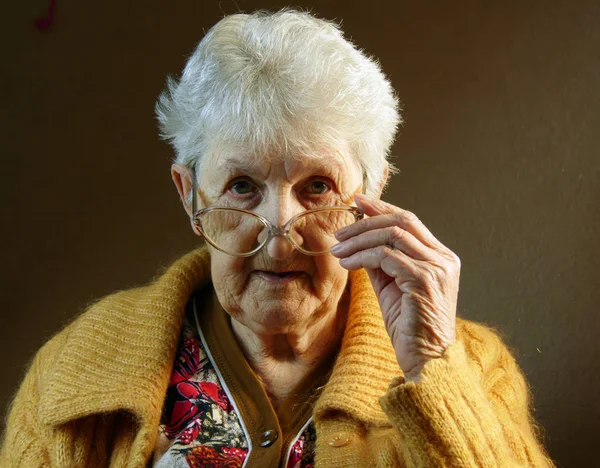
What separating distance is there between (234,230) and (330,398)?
378 mm

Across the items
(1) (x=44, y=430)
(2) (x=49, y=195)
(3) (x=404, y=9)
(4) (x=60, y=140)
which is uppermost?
(3) (x=404, y=9)

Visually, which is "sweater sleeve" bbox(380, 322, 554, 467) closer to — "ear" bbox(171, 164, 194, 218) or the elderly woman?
the elderly woman

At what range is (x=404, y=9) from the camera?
2.11m

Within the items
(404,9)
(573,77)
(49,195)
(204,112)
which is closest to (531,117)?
(573,77)

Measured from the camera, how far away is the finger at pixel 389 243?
1390mm

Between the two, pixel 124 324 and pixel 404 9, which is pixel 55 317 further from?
pixel 404 9

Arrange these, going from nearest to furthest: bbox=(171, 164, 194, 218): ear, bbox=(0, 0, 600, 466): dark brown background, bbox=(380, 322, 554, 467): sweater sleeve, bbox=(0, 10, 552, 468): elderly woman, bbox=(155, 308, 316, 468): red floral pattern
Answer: bbox=(380, 322, 554, 467): sweater sleeve < bbox=(0, 10, 552, 468): elderly woman < bbox=(155, 308, 316, 468): red floral pattern < bbox=(171, 164, 194, 218): ear < bbox=(0, 0, 600, 466): dark brown background

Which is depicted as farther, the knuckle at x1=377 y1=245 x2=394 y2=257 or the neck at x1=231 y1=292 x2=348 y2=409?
the neck at x1=231 y1=292 x2=348 y2=409

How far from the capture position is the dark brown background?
204 cm

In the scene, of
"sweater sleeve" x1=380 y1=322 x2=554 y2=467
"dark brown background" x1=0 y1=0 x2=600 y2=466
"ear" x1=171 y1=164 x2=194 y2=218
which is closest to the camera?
"sweater sleeve" x1=380 y1=322 x2=554 y2=467

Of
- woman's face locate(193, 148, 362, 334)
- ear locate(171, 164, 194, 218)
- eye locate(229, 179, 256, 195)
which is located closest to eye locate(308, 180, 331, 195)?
woman's face locate(193, 148, 362, 334)

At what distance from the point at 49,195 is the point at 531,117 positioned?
133 cm

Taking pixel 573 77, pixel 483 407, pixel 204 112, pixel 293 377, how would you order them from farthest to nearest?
pixel 573 77, pixel 293 377, pixel 204 112, pixel 483 407

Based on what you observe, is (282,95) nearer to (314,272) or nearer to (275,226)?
(275,226)
